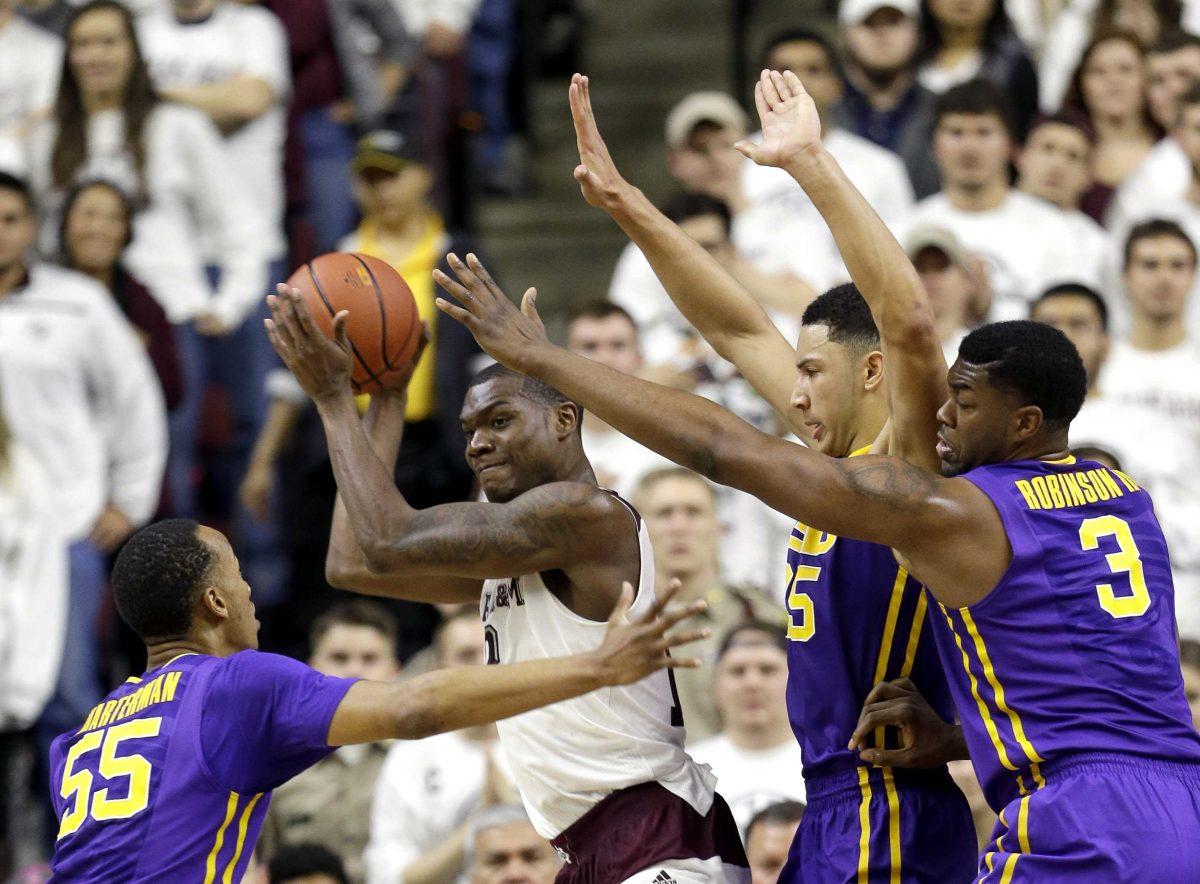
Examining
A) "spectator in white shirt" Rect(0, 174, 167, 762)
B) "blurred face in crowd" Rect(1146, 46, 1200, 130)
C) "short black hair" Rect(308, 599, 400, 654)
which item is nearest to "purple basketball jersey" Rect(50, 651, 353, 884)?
"short black hair" Rect(308, 599, 400, 654)

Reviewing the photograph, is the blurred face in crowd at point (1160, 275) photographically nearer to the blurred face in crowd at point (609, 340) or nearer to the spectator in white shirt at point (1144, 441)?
the spectator in white shirt at point (1144, 441)

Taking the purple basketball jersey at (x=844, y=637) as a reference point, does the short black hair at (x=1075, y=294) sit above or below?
above

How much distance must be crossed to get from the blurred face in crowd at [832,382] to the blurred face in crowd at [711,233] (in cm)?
335

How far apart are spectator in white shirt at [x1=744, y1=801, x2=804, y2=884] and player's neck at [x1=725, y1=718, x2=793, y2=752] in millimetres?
562

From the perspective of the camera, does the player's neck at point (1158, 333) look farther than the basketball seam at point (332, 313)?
Yes

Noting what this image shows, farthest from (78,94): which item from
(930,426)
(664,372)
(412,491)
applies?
(930,426)

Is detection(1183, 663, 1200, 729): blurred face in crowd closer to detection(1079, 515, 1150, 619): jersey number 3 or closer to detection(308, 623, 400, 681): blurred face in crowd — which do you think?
detection(1079, 515, 1150, 619): jersey number 3

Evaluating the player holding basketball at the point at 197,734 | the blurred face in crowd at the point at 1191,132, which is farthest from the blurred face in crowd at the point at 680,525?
the blurred face in crowd at the point at 1191,132

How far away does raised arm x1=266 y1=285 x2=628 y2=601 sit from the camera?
5.13 metres

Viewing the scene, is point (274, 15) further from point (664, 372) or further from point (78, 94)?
point (664, 372)

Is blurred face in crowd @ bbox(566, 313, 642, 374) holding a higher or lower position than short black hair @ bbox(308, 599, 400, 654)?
higher

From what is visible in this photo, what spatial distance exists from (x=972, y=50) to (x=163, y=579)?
6481 mm

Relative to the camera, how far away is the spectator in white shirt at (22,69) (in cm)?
1018

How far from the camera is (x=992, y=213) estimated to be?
30.3 ft
